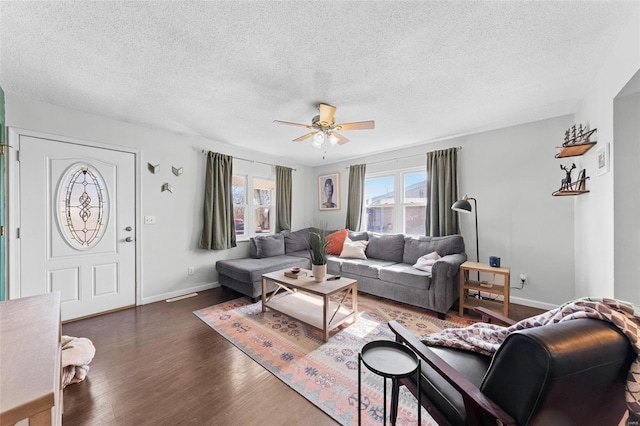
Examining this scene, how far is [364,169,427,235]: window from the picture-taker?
13.6 ft

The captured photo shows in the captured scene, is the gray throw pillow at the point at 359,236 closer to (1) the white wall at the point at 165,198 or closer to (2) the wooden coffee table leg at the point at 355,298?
(2) the wooden coffee table leg at the point at 355,298

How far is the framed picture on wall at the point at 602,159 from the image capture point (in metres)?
1.89

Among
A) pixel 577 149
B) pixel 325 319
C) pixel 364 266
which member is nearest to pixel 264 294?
pixel 325 319

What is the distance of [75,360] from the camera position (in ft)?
5.84

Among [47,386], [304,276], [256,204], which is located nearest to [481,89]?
[304,276]

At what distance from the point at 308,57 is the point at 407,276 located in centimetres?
256

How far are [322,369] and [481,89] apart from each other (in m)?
2.84

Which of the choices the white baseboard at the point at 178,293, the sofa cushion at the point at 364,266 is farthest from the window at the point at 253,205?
the sofa cushion at the point at 364,266

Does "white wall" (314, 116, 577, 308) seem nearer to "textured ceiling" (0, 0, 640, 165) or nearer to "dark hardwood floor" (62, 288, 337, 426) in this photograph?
"textured ceiling" (0, 0, 640, 165)

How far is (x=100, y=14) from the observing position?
146 cm

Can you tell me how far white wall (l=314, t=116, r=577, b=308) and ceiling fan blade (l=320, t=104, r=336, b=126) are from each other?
2267mm

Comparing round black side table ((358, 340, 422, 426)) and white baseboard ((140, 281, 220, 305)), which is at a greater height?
round black side table ((358, 340, 422, 426))

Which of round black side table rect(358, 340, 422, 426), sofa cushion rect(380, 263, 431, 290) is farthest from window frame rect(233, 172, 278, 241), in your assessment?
round black side table rect(358, 340, 422, 426)

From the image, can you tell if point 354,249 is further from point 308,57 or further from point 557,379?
point 557,379
